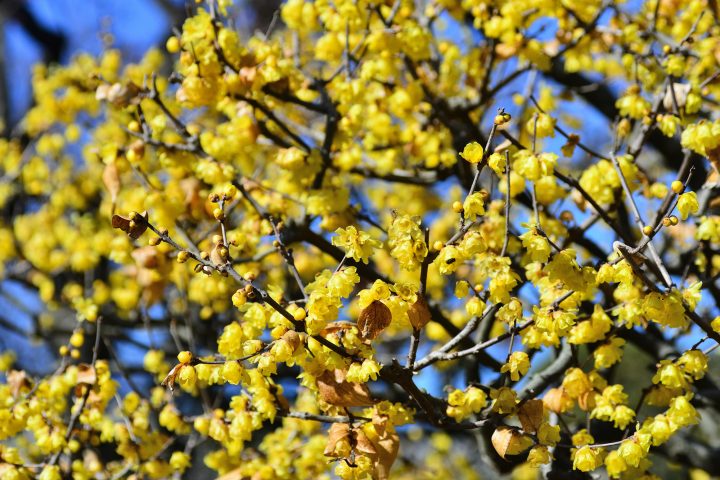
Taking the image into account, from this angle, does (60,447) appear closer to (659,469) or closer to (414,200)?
(414,200)

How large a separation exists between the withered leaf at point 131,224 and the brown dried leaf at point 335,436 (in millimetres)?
892

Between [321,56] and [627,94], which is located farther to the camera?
[321,56]

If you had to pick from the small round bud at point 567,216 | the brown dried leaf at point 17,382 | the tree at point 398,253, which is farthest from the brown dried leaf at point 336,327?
the brown dried leaf at point 17,382

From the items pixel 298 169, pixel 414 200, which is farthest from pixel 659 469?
pixel 298 169

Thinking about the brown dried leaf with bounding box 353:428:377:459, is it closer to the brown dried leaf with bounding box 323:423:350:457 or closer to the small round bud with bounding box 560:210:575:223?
the brown dried leaf with bounding box 323:423:350:457

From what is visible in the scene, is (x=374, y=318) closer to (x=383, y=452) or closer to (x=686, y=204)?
(x=383, y=452)

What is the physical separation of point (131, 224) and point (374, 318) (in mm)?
733

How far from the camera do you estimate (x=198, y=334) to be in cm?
605

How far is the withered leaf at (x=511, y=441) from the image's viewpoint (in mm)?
2398

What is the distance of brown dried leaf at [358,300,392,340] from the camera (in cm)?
215

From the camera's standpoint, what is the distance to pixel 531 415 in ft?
8.10

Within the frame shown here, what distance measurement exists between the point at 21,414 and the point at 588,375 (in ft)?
7.50

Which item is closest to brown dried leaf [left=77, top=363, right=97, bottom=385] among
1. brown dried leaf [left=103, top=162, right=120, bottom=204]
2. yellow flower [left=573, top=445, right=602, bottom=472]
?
brown dried leaf [left=103, top=162, right=120, bottom=204]

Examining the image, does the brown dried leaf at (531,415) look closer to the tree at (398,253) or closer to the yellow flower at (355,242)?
the tree at (398,253)
